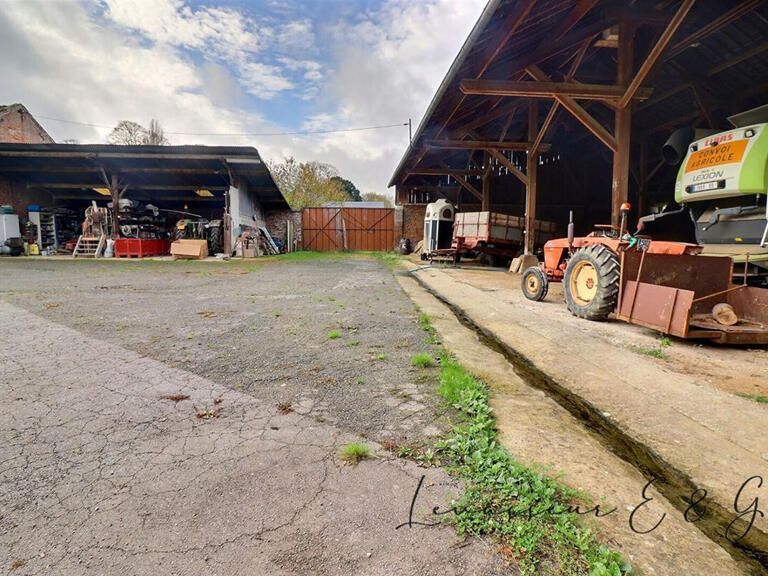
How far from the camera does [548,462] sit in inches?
65.9

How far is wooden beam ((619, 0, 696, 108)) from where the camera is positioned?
16.2 feet

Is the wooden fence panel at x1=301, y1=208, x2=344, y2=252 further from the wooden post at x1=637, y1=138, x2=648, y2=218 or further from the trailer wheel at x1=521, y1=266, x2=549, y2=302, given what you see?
the trailer wheel at x1=521, y1=266, x2=549, y2=302

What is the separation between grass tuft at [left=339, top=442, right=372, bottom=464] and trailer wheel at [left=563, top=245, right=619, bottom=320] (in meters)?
3.76

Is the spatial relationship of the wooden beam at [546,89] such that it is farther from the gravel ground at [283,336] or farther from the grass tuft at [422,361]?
the grass tuft at [422,361]

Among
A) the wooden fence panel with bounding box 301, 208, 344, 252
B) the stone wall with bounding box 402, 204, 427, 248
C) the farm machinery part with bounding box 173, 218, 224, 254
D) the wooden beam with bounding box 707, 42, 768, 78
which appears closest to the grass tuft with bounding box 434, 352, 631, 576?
the wooden beam with bounding box 707, 42, 768, 78

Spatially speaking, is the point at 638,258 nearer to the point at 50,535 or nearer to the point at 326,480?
the point at 326,480

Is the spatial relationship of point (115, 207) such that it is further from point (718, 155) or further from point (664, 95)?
point (664, 95)

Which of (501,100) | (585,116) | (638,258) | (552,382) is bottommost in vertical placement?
(552,382)

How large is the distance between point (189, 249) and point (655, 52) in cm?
1471

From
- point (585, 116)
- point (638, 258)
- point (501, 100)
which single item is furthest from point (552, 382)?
point (501, 100)

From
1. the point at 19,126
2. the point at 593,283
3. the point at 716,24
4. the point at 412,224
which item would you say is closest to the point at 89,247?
the point at 412,224

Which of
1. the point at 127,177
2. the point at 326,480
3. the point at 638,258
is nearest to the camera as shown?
the point at 326,480

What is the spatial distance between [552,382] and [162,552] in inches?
100

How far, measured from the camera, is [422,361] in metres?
3.00
